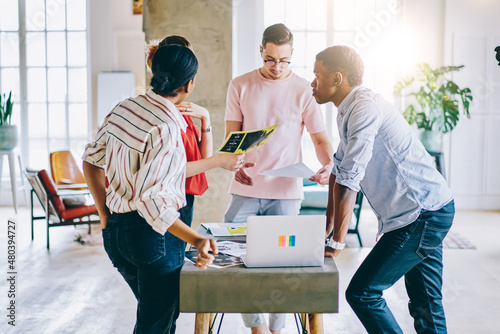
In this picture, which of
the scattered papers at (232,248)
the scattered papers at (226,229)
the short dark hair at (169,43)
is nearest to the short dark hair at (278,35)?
the short dark hair at (169,43)

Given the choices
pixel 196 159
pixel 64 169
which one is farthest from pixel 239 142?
pixel 64 169

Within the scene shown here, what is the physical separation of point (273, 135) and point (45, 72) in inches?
260

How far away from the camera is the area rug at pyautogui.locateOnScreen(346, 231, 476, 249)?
216 inches

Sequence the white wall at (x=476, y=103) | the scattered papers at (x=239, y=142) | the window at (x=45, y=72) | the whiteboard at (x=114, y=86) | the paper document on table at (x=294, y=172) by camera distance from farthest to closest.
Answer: the window at (x=45, y=72)
the whiteboard at (x=114, y=86)
the white wall at (x=476, y=103)
the paper document on table at (x=294, y=172)
the scattered papers at (x=239, y=142)

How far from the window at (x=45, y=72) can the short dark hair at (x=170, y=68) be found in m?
6.93

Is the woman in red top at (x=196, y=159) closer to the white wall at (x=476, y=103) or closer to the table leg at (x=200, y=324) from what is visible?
the table leg at (x=200, y=324)

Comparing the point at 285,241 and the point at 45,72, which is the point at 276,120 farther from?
the point at 45,72

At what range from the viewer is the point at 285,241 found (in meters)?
1.69

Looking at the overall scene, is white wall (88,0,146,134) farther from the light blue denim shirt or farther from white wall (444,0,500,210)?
the light blue denim shirt

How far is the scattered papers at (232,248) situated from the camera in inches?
75.6

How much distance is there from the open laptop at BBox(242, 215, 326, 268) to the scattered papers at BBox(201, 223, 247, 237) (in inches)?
18.4

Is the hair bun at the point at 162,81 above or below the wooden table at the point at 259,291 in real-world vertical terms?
above

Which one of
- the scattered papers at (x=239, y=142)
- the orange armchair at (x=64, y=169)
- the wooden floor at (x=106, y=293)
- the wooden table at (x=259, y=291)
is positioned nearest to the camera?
the wooden table at (x=259, y=291)

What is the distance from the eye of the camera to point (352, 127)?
→ 6.41 ft
